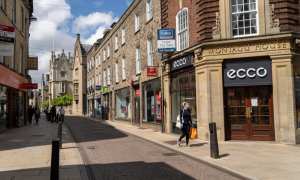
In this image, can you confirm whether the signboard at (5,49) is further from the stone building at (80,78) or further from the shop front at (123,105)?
the stone building at (80,78)

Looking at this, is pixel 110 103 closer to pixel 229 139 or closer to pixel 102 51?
pixel 102 51

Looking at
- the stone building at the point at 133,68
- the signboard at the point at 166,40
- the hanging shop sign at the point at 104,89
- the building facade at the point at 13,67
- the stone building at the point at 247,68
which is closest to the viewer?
the stone building at the point at 247,68

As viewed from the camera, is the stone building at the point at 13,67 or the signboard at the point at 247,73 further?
the stone building at the point at 13,67

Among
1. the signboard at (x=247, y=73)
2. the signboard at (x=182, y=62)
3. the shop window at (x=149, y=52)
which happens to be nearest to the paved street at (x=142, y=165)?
the signboard at (x=247, y=73)

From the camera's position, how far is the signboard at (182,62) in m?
18.5

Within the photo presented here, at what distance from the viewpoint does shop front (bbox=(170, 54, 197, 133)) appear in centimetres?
1870

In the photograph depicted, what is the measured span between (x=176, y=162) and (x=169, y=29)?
387 inches

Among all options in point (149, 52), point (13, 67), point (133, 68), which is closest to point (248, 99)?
point (149, 52)

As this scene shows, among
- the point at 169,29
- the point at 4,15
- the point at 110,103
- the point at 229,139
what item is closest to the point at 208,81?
the point at 229,139

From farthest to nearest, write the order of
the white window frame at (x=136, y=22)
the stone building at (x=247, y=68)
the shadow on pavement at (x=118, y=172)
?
the white window frame at (x=136, y=22), the stone building at (x=247, y=68), the shadow on pavement at (x=118, y=172)

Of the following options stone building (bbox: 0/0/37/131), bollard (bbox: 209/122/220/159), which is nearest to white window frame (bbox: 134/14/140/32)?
stone building (bbox: 0/0/37/131)

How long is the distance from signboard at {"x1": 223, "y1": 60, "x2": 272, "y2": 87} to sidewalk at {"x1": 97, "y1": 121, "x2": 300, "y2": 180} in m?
2.49

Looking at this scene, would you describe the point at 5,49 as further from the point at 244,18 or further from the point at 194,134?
the point at 194,134

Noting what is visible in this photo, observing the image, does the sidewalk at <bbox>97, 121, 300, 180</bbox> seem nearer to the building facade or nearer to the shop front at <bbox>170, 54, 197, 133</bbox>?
the shop front at <bbox>170, 54, 197, 133</bbox>
